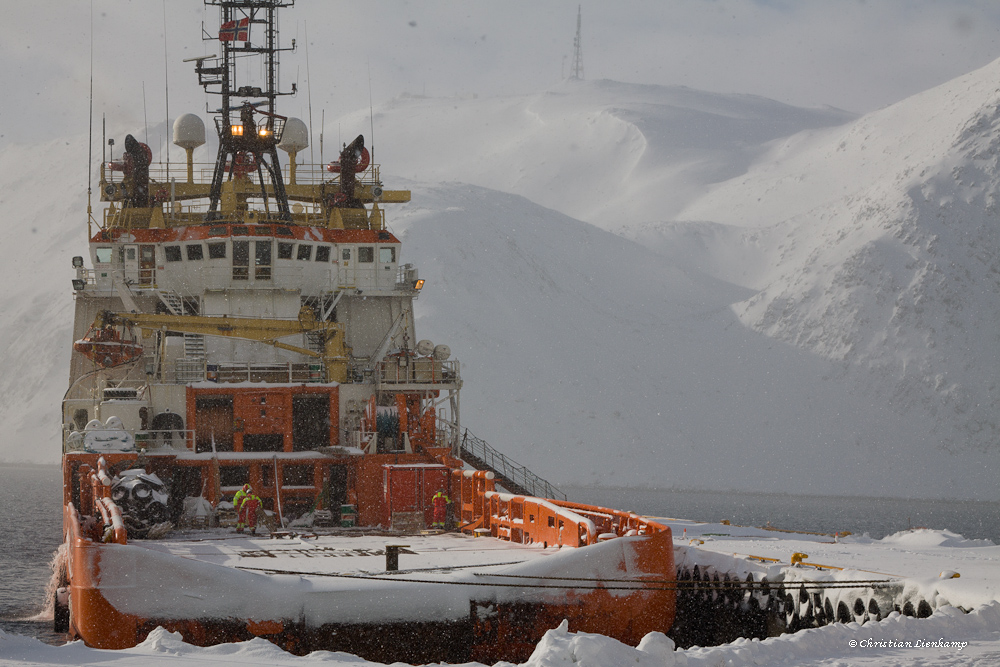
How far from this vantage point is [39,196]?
140 metres

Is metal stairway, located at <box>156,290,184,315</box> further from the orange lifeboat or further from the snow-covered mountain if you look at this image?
the snow-covered mountain

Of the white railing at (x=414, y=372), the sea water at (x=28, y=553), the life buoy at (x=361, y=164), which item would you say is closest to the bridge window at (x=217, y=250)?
the white railing at (x=414, y=372)

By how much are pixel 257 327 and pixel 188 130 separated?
12.8 metres

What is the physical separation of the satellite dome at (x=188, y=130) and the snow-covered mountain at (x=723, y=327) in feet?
159

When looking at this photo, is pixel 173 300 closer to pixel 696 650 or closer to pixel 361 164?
pixel 361 164

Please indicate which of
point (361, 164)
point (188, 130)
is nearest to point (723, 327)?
point (361, 164)

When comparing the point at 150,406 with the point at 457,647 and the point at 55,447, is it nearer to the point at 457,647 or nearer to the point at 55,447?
the point at 457,647

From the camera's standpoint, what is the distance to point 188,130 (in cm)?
3850

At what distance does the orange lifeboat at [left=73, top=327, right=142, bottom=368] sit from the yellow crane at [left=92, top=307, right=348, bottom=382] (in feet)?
1.10

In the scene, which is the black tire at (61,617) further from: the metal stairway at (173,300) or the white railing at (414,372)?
the metal stairway at (173,300)

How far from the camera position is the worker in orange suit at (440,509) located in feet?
83.8

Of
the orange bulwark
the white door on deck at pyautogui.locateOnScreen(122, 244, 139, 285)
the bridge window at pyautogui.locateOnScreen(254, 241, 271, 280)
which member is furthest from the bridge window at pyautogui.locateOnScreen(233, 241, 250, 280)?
the orange bulwark

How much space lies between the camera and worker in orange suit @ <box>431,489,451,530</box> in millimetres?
25531

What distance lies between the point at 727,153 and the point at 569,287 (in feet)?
290
